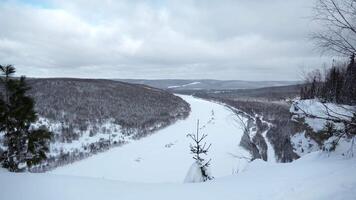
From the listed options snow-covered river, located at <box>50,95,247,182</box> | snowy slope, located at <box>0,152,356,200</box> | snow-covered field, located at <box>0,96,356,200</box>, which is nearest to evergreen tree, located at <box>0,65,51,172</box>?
snow-covered field, located at <box>0,96,356,200</box>

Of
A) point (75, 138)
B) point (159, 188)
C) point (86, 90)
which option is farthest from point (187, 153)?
point (86, 90)

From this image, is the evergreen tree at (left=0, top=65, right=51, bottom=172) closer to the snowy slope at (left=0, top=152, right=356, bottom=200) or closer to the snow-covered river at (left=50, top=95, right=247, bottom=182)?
the snowy slope at (left=0, top=152, right=356, bottom=200)

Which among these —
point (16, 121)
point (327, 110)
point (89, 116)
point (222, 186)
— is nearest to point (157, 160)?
point (16, 121)

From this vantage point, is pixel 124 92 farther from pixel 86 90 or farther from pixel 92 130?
pixel 92 130

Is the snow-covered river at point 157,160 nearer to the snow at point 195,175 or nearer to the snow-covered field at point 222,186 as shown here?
the snow at point 195,175

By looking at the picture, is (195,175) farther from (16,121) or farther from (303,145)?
(303,145)

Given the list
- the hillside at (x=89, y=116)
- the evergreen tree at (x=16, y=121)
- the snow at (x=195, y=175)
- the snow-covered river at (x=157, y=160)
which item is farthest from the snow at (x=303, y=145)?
the hillside at (x=89, y=116)
